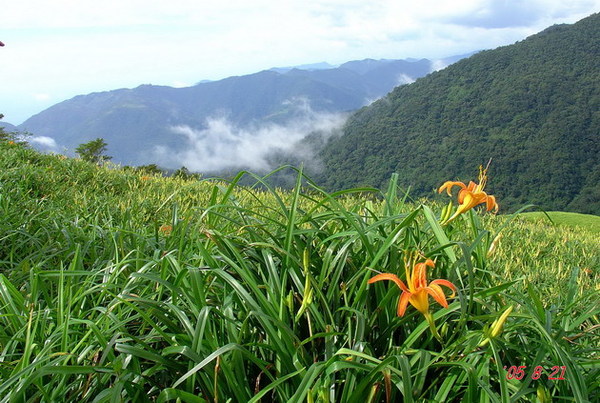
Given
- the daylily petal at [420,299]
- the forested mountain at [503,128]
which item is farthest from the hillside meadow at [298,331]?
the forested mountain at [503,128]

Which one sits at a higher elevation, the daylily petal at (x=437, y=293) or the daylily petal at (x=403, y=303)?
the daylily petal at (x=437, y=293)

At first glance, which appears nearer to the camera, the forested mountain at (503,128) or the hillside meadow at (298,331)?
the hillside meadow at (298,331)

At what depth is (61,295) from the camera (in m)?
1.48

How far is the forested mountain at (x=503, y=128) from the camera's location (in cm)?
5553

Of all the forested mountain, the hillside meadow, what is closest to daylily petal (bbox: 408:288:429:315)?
the hillside meadow

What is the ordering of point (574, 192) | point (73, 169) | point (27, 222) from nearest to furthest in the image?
point (27, 222), point (73, 169), point (574, 192)

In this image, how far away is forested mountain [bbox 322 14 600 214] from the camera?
182 ft

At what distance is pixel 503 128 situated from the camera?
2685 inches

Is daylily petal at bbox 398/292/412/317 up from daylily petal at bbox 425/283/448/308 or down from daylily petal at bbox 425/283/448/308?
down

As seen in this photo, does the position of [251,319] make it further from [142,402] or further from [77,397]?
[77,397]

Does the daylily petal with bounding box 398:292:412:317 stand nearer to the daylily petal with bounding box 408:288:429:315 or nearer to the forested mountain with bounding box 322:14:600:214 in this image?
the daylily petal with bounding box 408:288:429:315

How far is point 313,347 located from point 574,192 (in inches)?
2354

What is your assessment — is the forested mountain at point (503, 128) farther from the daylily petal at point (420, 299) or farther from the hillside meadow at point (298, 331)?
the daylily petal at point (420, 299)

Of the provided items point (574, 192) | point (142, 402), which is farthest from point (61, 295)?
point (574, 192)
